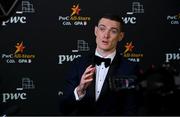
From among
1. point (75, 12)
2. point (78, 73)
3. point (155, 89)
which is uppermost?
point (75, 12)

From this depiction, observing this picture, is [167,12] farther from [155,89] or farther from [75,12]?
[155,89]

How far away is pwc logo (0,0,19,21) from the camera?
157 cm

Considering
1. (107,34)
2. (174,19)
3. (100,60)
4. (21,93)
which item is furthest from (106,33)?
(21,93)

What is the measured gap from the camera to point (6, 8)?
1.64 metres

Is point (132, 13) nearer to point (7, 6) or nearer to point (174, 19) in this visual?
point (174, 19)

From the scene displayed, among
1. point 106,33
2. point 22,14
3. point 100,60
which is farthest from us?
point 22,14

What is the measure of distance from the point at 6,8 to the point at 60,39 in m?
2.31

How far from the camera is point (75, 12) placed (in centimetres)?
395

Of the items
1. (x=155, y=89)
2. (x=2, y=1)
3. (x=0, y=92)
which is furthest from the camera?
(x=0, y=92)

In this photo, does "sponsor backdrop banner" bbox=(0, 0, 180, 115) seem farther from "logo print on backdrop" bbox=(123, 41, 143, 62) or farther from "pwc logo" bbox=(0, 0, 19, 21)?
"pwc logo" bbox=(0, 0, 19, 21)

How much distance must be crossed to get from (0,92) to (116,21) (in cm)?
139

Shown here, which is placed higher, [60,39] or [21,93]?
[60,39]

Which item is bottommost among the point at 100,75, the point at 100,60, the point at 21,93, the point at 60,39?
the point at 21,93

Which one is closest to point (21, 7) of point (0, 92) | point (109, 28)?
point (0, 92)
